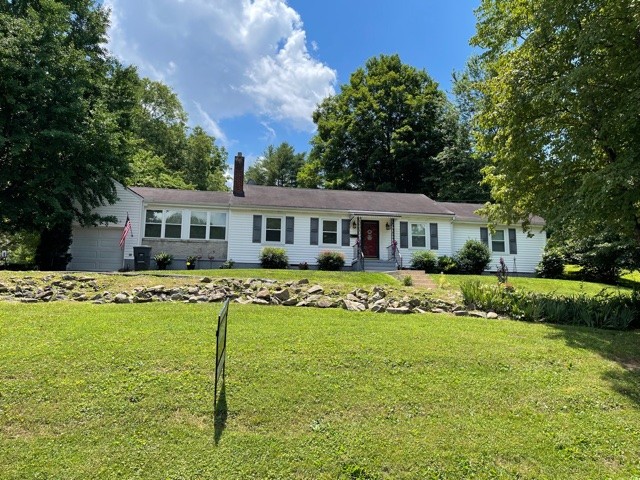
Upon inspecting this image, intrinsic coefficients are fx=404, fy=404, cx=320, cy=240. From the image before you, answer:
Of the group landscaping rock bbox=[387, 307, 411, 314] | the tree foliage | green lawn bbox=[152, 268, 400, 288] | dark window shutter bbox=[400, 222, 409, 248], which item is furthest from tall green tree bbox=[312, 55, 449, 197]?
landscaping rock bbox=[387, 307, 411, 314]

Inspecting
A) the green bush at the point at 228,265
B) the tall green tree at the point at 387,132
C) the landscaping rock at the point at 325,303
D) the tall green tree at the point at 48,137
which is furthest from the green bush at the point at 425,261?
the tall green tree at the point at 387,132

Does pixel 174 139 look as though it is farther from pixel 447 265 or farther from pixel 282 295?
pixel 282 295

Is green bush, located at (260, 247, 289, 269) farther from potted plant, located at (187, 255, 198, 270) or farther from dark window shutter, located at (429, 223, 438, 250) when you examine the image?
dark window shutter, located at (429, 223, 438, 250)

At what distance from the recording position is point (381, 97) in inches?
1550

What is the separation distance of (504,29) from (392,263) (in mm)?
11670

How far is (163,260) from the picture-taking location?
1886 centimetres

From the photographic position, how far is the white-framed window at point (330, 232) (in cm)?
2083

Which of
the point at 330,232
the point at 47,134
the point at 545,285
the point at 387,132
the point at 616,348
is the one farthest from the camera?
the point at 387,132

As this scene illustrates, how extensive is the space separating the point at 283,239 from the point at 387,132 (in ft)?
76.8

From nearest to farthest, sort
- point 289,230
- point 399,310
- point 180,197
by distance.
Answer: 1. point 399,310
2. point 289,230
3. point 180,197

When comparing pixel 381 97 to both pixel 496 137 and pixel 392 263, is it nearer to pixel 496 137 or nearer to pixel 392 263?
pixel 392 263

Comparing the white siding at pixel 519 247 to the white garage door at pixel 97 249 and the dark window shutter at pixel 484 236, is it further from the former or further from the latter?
the white garage door at pixel 97 249

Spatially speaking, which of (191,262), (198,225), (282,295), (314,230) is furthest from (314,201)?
(282,295)

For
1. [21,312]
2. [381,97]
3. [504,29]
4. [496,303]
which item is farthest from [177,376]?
[381,97]
